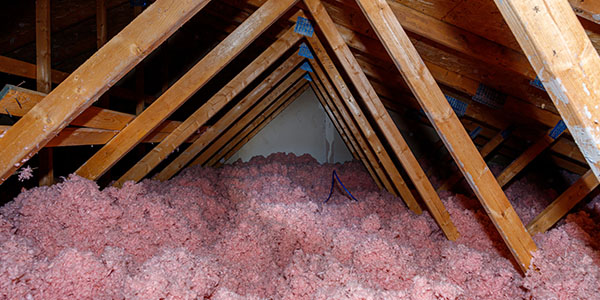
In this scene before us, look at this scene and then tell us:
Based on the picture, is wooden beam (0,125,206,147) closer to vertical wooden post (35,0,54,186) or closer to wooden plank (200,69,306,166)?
vertical wooden post (35,0,54,186)

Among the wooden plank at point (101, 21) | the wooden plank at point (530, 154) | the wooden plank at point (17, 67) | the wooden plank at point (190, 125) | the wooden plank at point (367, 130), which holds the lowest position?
the wooden plank at point (530, 154)

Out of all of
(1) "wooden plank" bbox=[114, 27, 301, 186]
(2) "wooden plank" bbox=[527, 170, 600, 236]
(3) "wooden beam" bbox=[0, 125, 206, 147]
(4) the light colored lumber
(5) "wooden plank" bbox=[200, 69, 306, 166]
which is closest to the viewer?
(3) "wooden beam" bbox=[0, 125, 206, 147]

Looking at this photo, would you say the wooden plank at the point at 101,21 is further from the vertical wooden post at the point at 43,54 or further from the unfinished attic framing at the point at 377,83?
the vertical wooden post at the point at 43,54

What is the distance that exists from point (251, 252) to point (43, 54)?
200 centimetres

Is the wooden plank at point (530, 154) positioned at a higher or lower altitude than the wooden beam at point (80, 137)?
lower

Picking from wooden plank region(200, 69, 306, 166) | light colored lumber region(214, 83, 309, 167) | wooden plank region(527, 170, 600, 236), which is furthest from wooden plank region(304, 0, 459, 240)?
light colored lumber region(214, 83, 309, 167)

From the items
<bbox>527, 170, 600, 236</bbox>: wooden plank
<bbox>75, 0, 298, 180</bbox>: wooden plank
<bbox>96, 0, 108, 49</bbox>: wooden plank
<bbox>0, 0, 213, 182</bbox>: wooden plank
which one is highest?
<bbox>96, 0, 108, 49</bbox>: wooden plank

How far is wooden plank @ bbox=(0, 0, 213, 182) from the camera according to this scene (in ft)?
4.19

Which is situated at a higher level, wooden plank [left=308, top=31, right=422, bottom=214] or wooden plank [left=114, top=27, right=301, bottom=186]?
wooden plank [left=114, top=27, right=301, bottom=186]

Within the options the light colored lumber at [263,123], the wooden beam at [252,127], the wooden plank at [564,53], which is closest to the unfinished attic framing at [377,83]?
the wooden plank at [564,53]

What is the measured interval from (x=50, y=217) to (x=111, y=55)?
1.05 m

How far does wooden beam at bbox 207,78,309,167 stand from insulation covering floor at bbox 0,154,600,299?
1.92m

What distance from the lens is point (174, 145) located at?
283 cm

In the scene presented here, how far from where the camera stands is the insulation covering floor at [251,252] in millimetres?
1550
